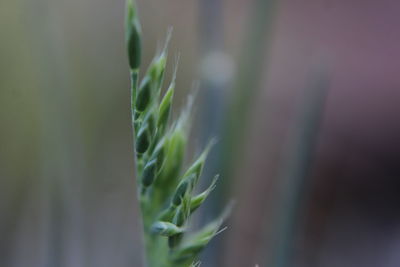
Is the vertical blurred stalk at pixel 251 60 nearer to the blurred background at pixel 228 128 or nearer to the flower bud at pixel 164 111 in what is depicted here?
the blurred background at pixel 228 128

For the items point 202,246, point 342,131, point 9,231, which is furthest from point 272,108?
point 202,246

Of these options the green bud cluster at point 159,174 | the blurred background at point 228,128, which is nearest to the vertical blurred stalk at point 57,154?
the blurred background at point 228,128

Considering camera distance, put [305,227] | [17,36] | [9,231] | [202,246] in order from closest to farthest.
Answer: [202,246] → [9,231] → [17,36] → [305,227]

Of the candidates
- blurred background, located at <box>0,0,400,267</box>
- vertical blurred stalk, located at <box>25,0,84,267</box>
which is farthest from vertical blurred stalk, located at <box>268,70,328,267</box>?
vertical blurred stalk, located at <box>25,0,84,267</box>

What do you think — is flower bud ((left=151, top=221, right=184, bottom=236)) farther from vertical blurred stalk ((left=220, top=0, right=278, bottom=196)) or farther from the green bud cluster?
vertical blurred stalk ((left=220, top=0, right=278, bottom=196))

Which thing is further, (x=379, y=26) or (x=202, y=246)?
(x=379, y=26)

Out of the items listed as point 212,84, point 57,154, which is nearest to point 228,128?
point 212,84

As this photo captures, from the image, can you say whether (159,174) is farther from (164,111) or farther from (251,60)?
(251,60)

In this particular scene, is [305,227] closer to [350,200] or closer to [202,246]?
[350,200]
